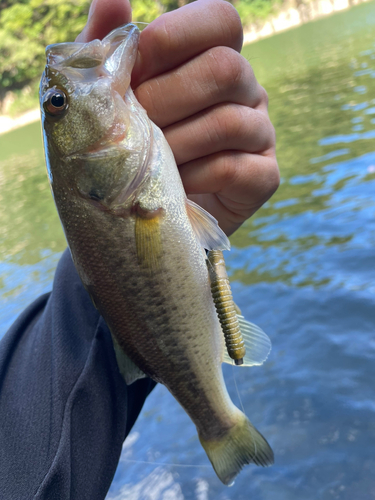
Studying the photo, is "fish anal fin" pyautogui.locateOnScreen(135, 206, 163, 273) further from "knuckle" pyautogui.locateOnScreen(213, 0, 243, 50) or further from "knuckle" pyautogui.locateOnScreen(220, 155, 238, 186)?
"knuckle" pyautogui.locateOnScreen(213, 0, 243, 50)

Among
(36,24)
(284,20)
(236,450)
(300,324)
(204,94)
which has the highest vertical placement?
(36,24)

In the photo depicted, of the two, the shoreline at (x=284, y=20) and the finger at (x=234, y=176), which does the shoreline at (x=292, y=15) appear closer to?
the shoreline at (x=284, y=20)

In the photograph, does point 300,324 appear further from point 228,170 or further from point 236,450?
point 228,170

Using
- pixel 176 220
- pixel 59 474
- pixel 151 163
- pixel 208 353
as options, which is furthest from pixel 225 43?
pixel 59 474

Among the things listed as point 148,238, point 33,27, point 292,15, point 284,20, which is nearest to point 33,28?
point 33,27

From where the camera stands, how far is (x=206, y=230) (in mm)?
1575

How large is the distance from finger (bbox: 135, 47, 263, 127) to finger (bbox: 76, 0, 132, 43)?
0.24 meters

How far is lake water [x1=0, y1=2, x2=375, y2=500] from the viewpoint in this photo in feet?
10.2

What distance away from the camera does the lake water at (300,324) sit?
3.10 metres

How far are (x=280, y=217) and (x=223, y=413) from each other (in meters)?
5.18

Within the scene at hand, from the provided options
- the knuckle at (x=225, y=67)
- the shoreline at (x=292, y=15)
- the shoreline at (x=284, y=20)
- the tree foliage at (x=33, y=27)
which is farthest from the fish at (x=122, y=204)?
the tree foliage at (x=33, y=27)

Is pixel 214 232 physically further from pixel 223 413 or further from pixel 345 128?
pixel 345 128

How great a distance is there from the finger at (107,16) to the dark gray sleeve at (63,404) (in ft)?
3.91

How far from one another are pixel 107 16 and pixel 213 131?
1.84 feet
